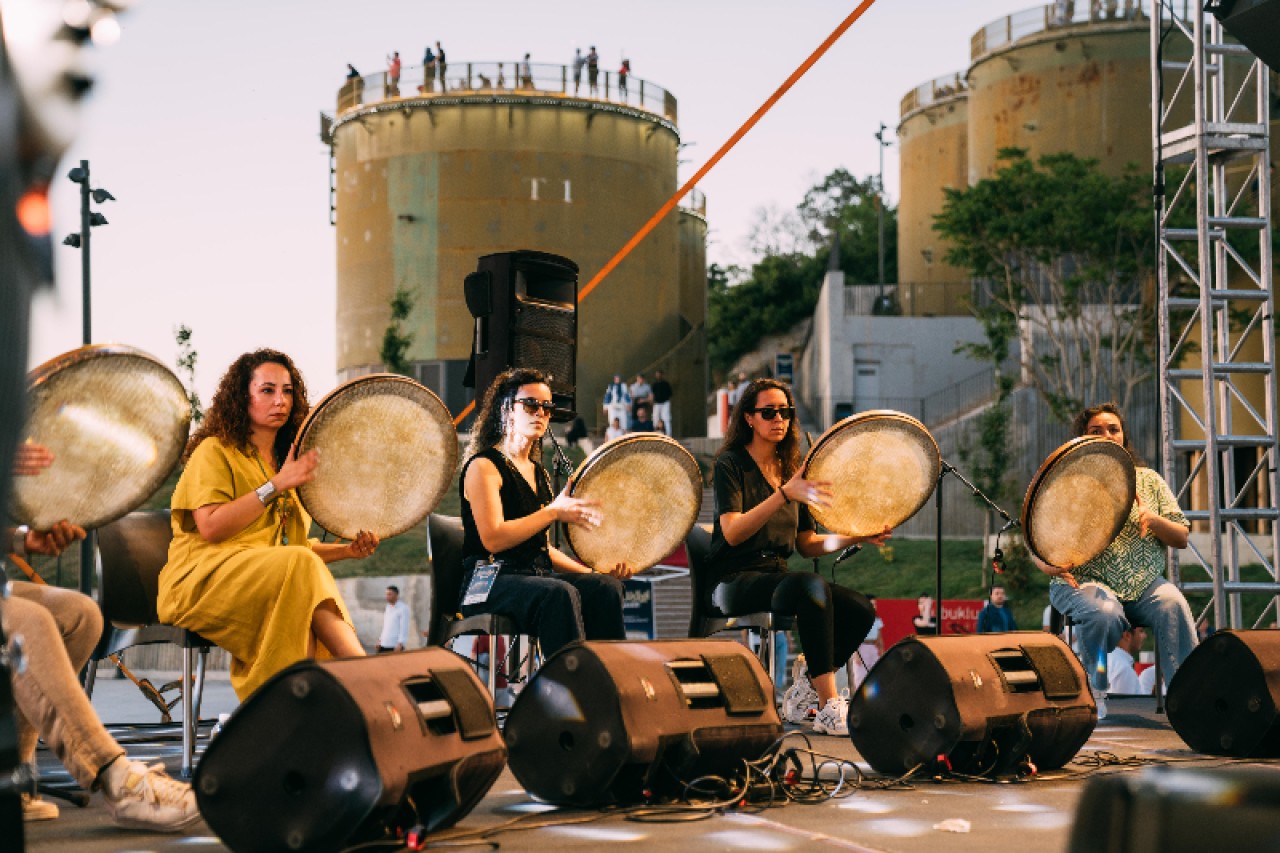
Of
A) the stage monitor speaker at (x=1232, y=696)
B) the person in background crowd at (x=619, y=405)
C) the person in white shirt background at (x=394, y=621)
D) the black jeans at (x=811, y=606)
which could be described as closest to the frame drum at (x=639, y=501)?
the black jeans at (x=811, y=606)

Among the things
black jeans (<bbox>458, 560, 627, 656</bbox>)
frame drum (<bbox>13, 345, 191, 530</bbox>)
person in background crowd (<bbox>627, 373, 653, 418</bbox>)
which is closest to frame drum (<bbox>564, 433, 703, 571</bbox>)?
black jeans (<bbox>458, 560, 627, 656</bbox>)

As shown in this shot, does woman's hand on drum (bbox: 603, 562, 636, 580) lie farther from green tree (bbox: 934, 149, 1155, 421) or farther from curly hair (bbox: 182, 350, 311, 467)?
green tree (bbox: 934, 149, 1155, 421)

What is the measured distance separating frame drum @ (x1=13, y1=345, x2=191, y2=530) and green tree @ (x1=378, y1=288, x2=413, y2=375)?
28.0m

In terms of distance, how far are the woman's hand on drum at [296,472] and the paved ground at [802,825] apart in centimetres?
99

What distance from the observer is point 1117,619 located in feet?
20.0

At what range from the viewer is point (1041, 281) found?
27.2 m

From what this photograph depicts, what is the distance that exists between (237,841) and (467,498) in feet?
7.00

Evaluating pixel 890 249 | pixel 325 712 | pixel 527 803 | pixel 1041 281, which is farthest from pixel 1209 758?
pixel 890 249

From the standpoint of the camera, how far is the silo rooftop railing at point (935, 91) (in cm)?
3862

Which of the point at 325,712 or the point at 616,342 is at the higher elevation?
the point at 616,342

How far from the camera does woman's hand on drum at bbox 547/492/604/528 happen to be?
15.7 feet

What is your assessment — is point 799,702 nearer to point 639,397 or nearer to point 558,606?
point 558,606

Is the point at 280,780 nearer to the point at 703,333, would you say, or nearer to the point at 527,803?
the point at 527,803

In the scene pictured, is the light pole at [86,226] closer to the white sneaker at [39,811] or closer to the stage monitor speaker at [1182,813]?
the white sneaker at [39,811]
